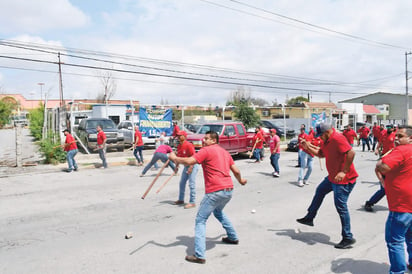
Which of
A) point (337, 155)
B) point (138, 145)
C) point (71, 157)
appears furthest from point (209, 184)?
point (138, 145)

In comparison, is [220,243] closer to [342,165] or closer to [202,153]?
[202,153]

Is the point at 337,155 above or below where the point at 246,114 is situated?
below

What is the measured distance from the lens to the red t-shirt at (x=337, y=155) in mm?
4781

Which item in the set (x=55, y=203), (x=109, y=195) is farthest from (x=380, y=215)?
(x=55, y=203)

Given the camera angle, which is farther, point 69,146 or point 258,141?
point 258,141

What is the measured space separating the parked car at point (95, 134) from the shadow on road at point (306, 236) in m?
13.5

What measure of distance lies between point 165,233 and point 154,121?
1250 centimetres

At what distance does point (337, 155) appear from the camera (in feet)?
15.9

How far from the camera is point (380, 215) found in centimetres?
670

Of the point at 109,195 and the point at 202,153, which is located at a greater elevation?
the point at 202,153

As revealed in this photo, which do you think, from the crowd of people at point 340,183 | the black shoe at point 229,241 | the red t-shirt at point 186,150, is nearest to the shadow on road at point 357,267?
the crowd of people at point 340,183

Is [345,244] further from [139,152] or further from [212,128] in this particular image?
[212,128]

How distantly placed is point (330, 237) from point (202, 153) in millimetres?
2623

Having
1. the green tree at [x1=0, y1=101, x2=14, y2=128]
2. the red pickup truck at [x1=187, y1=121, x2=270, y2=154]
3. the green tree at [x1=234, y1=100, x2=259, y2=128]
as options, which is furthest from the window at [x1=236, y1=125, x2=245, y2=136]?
the green tree at [x1=0, y1=101, x2=14, y2=128]
